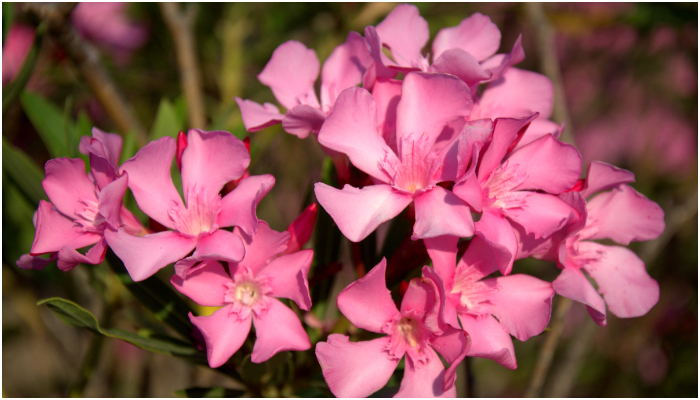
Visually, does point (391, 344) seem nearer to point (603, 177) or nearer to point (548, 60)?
point (603, 177)

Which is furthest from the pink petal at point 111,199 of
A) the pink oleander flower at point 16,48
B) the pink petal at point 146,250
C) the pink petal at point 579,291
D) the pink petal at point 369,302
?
the pink oleander flower at point 16,48

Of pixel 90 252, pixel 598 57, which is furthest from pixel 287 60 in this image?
pixel 598 57

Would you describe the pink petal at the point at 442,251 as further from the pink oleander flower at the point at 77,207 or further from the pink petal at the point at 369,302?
the pink oleander flower at the point at 77,207

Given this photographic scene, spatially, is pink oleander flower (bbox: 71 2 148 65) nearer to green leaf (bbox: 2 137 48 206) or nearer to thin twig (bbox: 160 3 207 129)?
thin twig (bbox: 160 3 207 129)

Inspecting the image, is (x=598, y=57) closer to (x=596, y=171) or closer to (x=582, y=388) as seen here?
(x=582, y=388)

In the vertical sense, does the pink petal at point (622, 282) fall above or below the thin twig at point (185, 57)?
below

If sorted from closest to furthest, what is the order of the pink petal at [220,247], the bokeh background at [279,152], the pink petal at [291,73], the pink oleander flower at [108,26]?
→ 1. the pink petal at [220,247]
2. the pink petal at [291,73]
3. the bokeh background at [279,152]
4. the pink oleander flower at [108,26]
